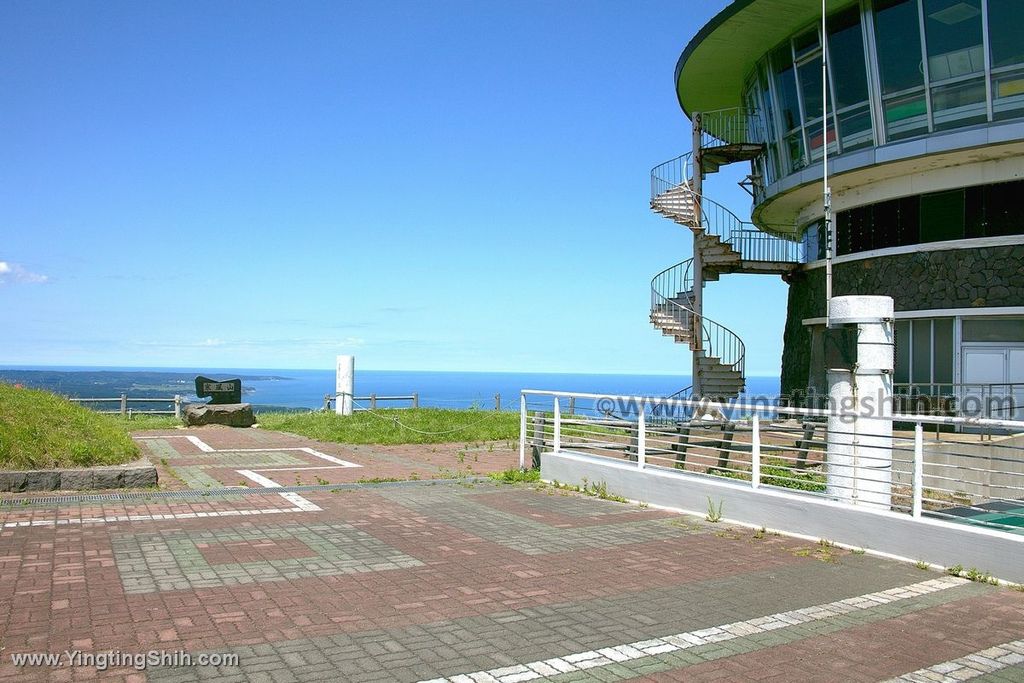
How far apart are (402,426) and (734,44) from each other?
42.7ft

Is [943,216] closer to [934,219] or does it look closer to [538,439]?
[934,219]

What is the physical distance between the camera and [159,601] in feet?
20.4

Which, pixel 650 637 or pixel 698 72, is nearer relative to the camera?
pixel 650 637

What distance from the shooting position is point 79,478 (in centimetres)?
1128

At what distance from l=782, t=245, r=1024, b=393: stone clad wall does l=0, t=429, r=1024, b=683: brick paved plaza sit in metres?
10.4

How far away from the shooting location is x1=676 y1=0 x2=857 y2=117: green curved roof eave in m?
19.1

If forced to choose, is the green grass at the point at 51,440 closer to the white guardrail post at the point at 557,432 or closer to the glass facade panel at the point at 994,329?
the white guardrail post at the point at 557,432

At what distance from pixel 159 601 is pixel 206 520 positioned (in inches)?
137

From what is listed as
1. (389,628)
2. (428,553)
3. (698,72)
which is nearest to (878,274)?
(698,72)

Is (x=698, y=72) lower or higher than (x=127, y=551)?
higher

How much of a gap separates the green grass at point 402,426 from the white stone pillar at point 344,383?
2.71 feet

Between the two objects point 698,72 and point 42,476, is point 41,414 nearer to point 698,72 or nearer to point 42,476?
point 42,476

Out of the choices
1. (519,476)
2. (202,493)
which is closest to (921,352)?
(519,476)

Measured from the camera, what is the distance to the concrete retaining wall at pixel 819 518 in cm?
723
